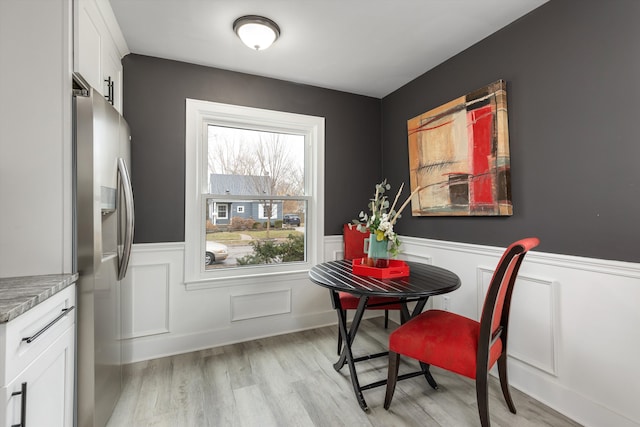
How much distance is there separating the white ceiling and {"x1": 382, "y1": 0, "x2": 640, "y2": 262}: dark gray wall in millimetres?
255

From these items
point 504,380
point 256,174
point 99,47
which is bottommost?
point 504,380

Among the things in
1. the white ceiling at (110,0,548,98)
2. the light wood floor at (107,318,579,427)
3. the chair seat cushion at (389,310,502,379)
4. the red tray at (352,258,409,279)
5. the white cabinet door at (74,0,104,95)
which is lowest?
the light wood floor at (107,318,579,427)

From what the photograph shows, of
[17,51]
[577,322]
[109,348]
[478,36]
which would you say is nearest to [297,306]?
[109,348]

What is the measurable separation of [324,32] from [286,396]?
2.59 metres

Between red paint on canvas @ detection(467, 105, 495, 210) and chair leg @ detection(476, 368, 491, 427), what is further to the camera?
red paint on canvas @ detection(467, 105, 495, 210)

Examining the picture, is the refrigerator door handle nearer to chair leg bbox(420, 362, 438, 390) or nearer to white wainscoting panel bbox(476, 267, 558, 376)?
chair leg bbox(420, 362, 438, 390)

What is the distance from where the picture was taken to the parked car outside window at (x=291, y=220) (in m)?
3.07

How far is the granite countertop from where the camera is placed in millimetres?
960

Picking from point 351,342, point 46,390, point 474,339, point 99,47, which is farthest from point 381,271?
point 99,47

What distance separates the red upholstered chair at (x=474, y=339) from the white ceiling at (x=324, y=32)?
1604mm

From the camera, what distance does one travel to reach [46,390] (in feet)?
3.80

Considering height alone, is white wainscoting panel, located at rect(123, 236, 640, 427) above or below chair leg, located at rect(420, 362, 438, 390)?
above

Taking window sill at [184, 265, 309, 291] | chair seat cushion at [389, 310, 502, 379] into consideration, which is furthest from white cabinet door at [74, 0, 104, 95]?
chair seat cushion at [389, 310, 502, 379]

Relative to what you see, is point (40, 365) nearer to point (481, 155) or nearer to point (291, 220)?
point (291, 220)
